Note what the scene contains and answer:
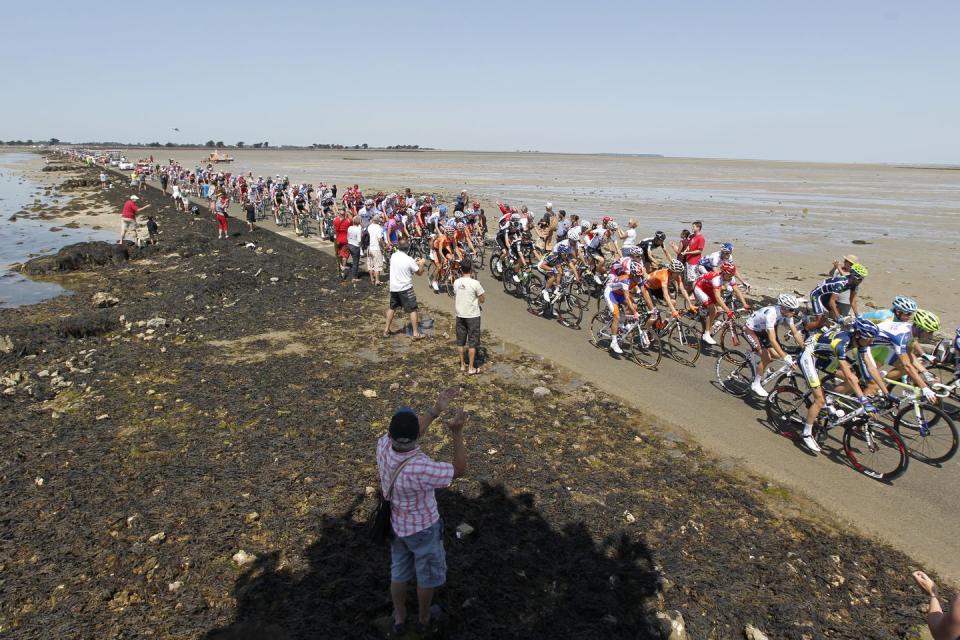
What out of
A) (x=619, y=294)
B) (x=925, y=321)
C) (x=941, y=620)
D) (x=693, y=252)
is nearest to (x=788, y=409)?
(x=925, y=321)

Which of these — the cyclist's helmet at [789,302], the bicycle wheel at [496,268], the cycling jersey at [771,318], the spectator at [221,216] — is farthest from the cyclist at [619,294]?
the spectator at [221,216]

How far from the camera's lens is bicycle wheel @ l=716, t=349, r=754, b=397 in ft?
29.7

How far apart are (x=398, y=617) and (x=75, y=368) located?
8976 millimetres

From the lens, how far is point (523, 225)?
15.2 metres

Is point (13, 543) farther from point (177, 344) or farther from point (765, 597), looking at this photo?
point (765, 597)

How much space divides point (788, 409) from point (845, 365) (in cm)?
121

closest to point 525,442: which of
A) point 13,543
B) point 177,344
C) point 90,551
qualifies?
point 90,551

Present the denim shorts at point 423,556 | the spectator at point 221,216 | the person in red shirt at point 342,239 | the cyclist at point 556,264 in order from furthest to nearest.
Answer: the spectator at point 221,216
the person in red shirt at point 342,239
the cyclist at point 556,264
the denim shorts at point 423,556

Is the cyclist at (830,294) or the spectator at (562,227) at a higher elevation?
the spectator at (562,227)

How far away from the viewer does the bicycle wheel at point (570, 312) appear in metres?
12.7

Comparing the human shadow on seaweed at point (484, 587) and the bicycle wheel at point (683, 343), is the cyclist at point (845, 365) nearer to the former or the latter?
the bicycle wheel at point (683, 343)

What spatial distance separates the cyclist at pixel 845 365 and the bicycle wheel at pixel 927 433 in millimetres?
663

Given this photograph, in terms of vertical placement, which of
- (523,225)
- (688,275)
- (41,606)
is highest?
(523,225)

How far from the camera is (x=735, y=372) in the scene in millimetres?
9141
